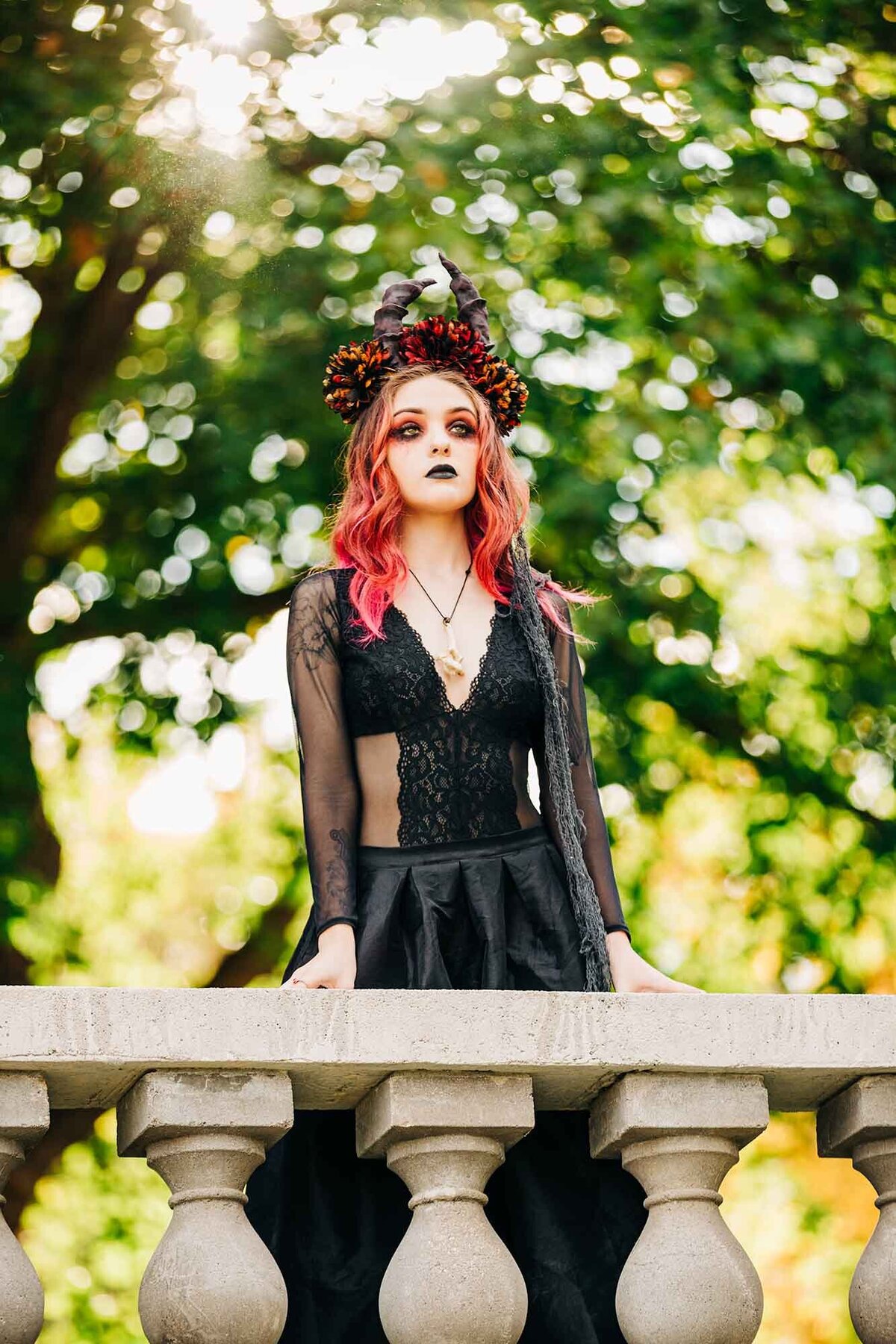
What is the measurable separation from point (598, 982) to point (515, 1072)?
0.70 metres

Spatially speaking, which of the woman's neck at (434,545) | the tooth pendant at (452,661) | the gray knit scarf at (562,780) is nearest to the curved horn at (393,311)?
the woman's neck at (434,545)

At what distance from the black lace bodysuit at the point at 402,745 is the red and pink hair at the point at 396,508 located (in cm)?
14

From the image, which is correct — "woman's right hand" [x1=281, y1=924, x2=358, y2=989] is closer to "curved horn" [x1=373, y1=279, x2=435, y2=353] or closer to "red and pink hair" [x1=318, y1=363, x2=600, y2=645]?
"red and pink hair" [x1=318, y1=363, x2=600, y2=645]

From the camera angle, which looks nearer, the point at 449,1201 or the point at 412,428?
the point at 449,1201

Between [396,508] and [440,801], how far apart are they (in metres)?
0.63

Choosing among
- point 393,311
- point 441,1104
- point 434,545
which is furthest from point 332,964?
point 393,311

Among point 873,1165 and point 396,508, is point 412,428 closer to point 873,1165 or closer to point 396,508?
point 396,508

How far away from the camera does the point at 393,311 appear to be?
12.0 feet

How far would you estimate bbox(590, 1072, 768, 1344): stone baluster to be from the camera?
2.34 metres

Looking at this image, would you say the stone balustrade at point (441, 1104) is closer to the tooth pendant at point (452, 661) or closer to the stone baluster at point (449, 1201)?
the stone baluster at point (449, 1201)

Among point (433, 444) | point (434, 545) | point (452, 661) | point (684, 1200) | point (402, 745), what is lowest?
point (684, 1200)

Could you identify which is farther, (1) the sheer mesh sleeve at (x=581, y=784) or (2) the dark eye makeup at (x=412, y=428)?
(2) the dark eye makeup at (x=412, y=428)

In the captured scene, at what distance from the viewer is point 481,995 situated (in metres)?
2.39

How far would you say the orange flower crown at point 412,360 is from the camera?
3.60 m
